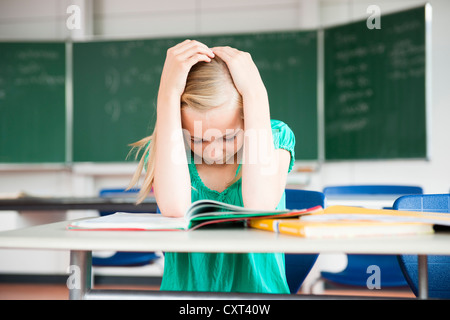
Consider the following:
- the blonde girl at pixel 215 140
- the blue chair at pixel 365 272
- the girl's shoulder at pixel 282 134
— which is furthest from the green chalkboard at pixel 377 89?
the blonde girl at pixel 215 140

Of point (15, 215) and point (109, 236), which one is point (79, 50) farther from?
point (109, 236)

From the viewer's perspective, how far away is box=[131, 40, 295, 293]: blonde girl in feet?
2.86

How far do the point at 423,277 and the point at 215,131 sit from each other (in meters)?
0.48

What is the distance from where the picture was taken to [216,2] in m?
3.74

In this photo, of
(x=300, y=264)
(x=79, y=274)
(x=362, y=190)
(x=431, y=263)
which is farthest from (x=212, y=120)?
(x=362, y=190)

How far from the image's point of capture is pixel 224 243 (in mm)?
→ 500

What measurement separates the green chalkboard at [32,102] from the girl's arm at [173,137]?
3.02m

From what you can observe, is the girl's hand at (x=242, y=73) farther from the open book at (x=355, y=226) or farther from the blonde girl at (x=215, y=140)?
the open book at (x=355, y=226)

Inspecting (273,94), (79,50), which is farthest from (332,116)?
→ (79,50)

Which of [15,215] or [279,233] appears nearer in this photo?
[279,233]

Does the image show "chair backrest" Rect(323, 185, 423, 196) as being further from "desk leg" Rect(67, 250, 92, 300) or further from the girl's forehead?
"desk leg" Rect(67, 250, 92, 300)

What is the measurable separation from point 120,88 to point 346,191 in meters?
2.15

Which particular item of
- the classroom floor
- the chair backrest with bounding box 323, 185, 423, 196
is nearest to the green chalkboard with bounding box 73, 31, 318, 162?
the classroom floor

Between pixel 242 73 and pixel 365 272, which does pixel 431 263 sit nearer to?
pixel 242 73
